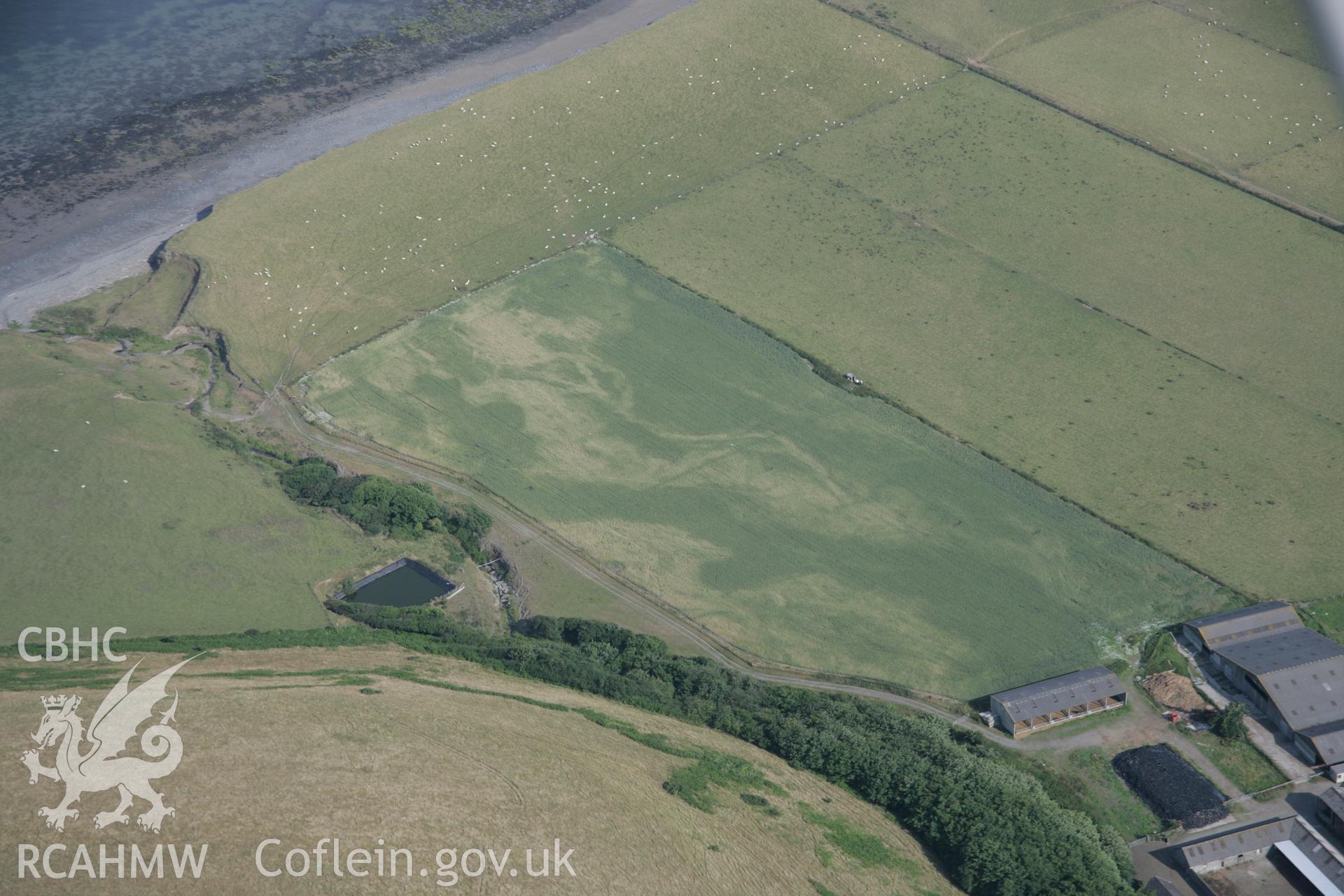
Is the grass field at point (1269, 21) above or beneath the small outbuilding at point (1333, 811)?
above

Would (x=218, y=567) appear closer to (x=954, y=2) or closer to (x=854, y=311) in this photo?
(x=854, y=311)

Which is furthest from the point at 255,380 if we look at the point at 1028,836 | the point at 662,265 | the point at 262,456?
the point at 1028,836

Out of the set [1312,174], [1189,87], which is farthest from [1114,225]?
[1189,87]

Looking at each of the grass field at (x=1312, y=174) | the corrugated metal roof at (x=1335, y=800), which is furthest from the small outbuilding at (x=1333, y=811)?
the grass field at (x=1312, y=174)

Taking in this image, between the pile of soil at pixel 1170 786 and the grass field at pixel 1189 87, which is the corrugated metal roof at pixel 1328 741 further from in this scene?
the grass field at pixel 1189 87

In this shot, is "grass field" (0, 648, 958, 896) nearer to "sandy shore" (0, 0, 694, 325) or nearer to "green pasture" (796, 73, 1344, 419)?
"sandy shore" (0, 0, 694, 325)

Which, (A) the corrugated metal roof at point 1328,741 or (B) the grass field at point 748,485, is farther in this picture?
(B) the grass field at point 748,485

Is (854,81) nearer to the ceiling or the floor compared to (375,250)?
nearer to the ceiling

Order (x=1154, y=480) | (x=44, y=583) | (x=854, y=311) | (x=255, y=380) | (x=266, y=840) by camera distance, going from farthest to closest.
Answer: (x=854, y=311) → (x=255, y=380) → (x=1154, y=480) → (x=44, y=583) → (x=266, y=840)
